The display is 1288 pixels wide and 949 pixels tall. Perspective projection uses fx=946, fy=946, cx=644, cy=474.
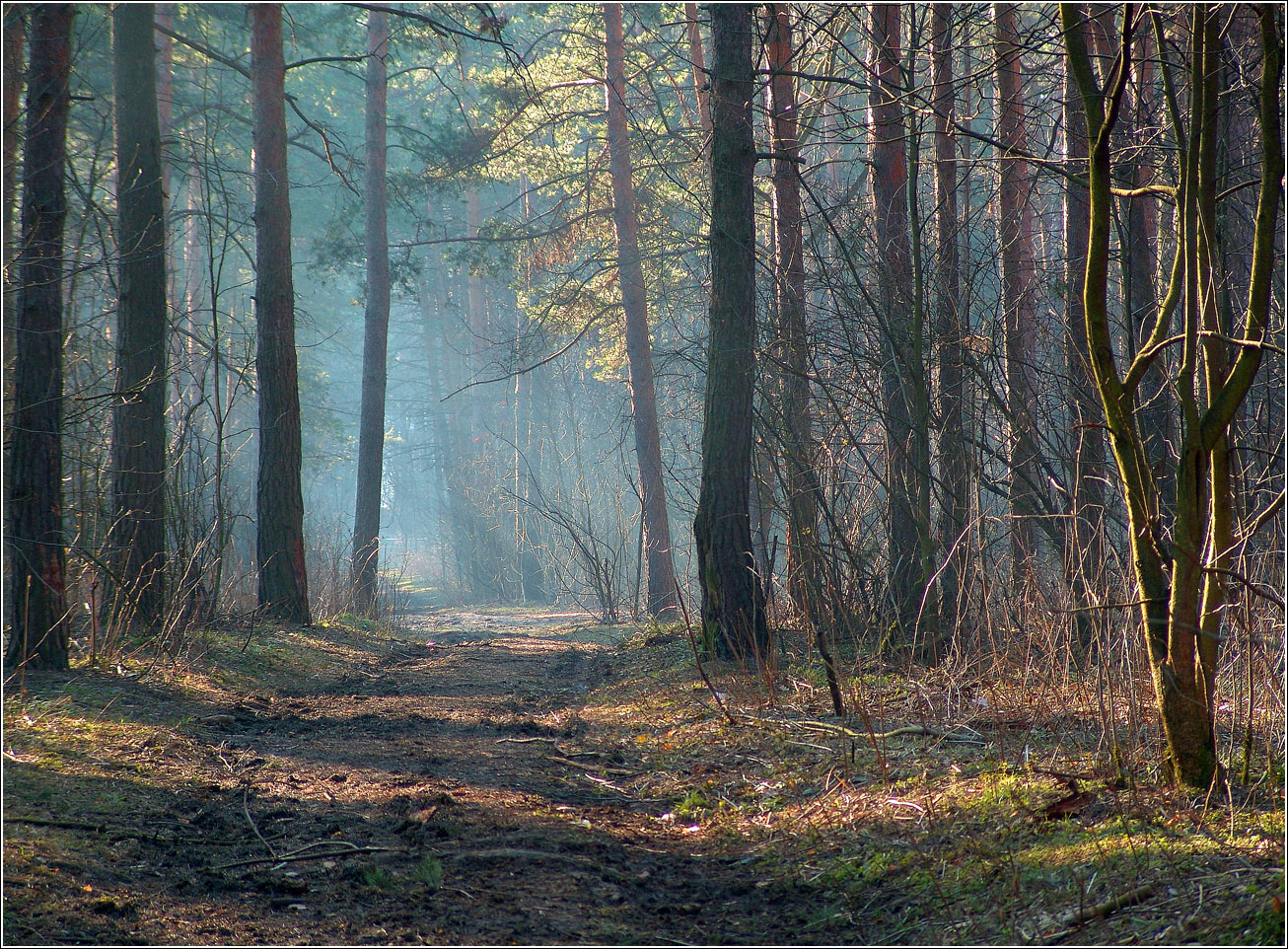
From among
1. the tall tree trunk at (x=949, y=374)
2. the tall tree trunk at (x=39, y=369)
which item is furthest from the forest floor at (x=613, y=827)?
the tall tree trunk at (x=949, y=374)

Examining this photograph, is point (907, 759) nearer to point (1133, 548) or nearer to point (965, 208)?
point (1133, 548)

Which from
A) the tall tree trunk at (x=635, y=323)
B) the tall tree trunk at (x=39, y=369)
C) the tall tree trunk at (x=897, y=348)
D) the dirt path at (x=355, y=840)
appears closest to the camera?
the dirt path at (x=355, y=840)

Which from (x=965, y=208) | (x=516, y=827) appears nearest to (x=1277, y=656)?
(x=516, y=827)

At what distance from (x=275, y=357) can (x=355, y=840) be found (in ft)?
28.4

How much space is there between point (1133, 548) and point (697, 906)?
1.97 meters

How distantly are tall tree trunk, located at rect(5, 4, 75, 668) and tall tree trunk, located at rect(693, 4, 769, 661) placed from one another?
4.51 m

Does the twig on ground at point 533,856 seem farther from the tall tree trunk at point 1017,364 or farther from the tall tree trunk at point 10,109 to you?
the tall tree trunk at point 10,109

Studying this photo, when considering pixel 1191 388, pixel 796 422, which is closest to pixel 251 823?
pixel 1191 388

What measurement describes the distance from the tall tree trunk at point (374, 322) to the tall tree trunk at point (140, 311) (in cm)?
803

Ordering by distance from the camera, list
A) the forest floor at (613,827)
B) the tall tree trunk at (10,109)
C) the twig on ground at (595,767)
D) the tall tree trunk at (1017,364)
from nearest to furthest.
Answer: the forest floor at (613,827), the twig on ground at (595,767), the tall tree trunk at (10,109), the tall tree trunk at (1017,364)

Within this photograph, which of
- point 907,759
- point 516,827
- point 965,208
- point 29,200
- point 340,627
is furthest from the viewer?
point 340,627

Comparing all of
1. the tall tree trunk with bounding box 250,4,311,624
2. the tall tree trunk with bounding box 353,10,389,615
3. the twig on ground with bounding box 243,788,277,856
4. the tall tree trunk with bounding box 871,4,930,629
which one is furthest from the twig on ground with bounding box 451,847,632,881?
the tall tree trunk with bounding box 353,10,389,615

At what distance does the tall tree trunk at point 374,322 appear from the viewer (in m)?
16.7

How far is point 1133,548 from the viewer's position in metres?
3.30
